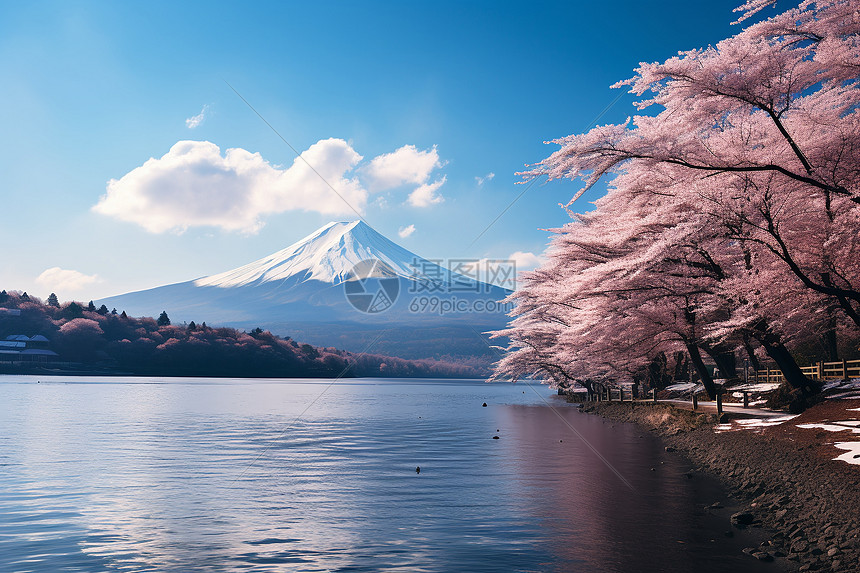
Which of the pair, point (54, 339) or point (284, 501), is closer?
point (284, 501)

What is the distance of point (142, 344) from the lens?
470 feet

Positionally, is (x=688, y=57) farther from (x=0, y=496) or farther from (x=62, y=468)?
(x=62, y=468)

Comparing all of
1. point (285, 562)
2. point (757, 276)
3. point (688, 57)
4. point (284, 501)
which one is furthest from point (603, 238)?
point (285, 562)

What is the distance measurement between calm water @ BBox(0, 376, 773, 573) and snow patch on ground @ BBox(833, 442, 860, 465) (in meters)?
3.05

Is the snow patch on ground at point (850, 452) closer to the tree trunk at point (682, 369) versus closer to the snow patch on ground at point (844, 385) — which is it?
the snow patch on ground at point (844, 385)

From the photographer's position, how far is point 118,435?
99.6 ft

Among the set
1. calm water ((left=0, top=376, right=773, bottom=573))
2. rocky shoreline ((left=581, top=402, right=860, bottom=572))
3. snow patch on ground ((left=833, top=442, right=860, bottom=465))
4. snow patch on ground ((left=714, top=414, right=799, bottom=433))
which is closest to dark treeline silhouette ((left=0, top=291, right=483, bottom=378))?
calm water ((left=0, top=376, right=773, bottom=573))

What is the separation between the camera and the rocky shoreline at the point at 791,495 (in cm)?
1097

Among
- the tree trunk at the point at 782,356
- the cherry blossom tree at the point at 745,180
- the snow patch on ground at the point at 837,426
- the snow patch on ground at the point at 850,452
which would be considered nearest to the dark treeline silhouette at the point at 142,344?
the cherry blossom tree at the point at 745,180

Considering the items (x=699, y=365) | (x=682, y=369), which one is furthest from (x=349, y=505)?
(x=682, y=369)

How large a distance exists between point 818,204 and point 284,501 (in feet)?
54.7

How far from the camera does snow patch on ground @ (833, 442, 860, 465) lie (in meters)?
14.1

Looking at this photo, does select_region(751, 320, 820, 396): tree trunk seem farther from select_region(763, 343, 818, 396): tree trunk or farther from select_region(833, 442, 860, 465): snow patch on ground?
select_region(833, 442, 860, 465): snow patch on ground

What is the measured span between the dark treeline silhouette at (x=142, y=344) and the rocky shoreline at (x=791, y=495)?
141107mm
